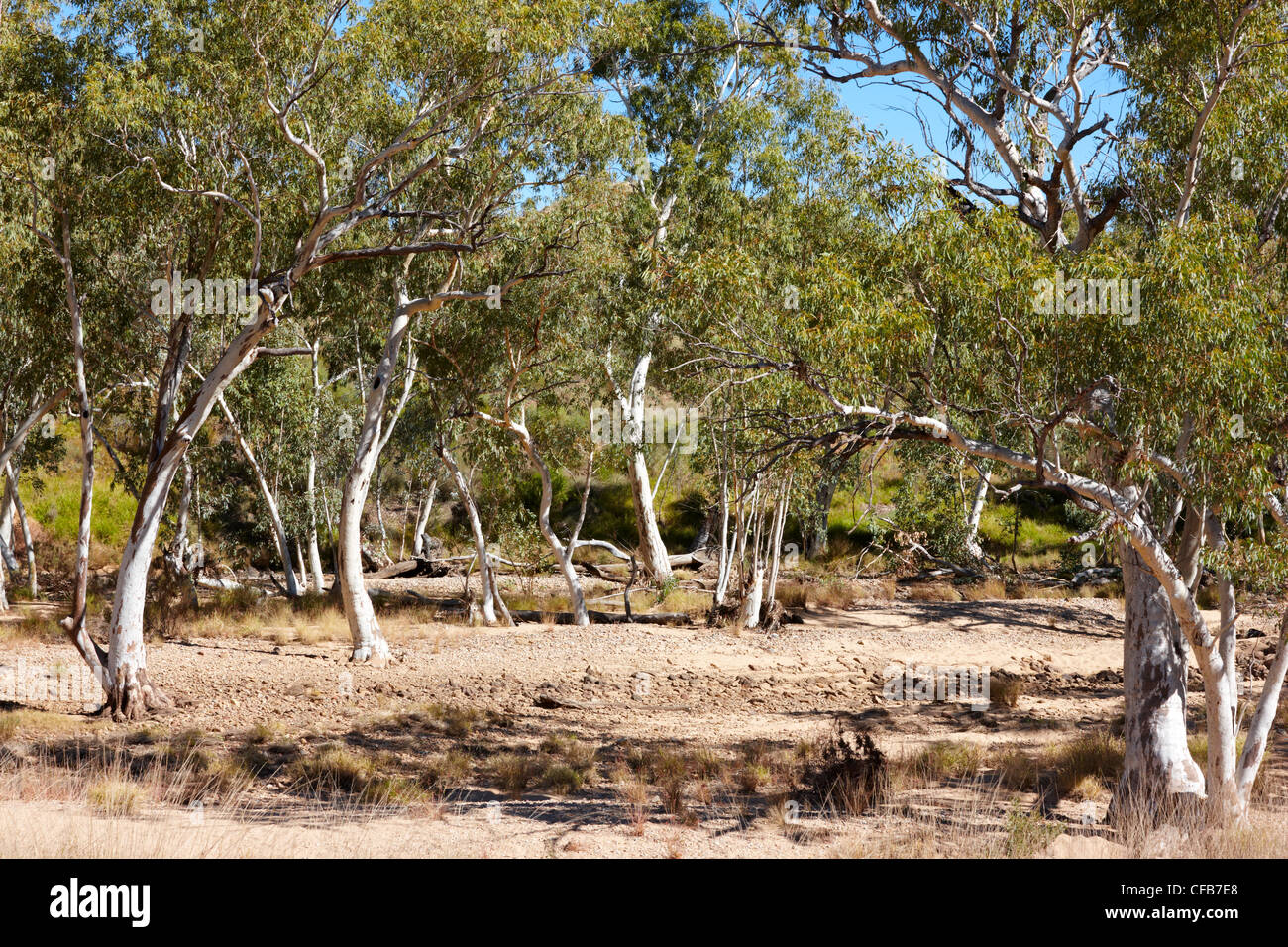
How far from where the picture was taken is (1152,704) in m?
8.96

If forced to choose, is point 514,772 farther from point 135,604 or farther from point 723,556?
point 723,556

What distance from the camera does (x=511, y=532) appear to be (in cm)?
1920

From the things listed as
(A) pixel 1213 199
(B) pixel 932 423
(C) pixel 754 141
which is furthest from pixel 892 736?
(C) pixel 754 141

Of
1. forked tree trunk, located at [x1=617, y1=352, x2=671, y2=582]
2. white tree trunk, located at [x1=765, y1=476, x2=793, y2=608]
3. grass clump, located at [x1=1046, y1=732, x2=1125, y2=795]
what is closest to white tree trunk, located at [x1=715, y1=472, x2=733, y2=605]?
white tree trunk, located at [x1=765, y1=476, x2=793, y2=608]

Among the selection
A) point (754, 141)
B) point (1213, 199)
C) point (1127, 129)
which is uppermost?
point (754, 141)

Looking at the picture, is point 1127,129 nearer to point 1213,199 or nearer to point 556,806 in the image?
point 1213,199

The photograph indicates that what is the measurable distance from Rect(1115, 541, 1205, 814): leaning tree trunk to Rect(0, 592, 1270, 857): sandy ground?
80cm

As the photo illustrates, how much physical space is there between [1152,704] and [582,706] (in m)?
7.58

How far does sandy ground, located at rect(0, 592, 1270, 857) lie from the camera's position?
786 centimetres

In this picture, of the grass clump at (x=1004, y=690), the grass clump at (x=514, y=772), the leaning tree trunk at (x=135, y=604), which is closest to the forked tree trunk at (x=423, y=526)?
the leaning tree trunk at (x=135, y=604)

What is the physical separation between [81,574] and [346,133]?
7902 mm

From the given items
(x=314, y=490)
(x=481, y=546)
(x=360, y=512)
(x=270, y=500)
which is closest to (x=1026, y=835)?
(x=360, y=512)

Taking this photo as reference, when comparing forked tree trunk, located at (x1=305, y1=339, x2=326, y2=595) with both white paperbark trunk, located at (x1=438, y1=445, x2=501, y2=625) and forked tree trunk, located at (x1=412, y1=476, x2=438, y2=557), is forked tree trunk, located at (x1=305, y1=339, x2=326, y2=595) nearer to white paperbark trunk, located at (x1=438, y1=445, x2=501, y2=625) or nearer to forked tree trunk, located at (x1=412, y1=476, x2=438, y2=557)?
forked tree trunk, located at (x1=412, y1=476, x2=438, y2=557)

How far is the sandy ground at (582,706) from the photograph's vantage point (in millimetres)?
7863
